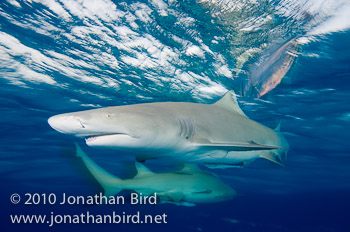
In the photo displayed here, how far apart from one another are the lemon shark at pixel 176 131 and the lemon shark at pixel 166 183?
10.4 feet

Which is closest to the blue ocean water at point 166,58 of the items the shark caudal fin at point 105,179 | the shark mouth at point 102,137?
the shark caudal fin at point 105,179

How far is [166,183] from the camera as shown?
825cm

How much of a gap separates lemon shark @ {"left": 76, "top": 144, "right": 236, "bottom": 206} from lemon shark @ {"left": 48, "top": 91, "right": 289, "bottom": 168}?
3185 mm

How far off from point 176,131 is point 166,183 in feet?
15.3

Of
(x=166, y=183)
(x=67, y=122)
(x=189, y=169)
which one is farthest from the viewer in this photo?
(x=189, y=169)

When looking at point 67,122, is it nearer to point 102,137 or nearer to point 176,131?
point 102,137

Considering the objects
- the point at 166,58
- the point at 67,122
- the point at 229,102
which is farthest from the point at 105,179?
the point at 67,122

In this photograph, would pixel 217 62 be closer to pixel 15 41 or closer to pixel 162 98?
pixel 162 98

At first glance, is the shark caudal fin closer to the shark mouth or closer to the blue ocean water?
the blue ocean water

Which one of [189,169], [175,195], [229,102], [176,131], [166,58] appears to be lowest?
[175,195]

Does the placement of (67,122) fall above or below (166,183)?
above

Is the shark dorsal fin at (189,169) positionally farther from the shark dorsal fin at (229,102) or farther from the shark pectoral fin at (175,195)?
the shark dorsal fin at (229,102)

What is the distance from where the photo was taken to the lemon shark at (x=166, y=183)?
766cm

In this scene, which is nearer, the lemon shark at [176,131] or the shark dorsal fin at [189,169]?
the lemon shark at [176,131]
